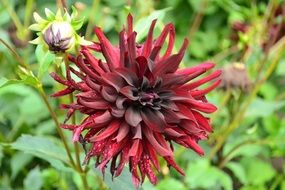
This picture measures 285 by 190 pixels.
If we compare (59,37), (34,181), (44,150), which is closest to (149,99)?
(59,37)

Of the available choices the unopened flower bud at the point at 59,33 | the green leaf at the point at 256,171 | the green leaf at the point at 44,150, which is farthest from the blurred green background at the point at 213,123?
the unopened flower bud at the point at 59,33

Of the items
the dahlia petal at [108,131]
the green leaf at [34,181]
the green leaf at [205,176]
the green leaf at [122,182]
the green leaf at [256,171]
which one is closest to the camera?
the dahlia petal at [108,131]

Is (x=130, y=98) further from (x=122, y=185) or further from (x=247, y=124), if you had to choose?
(x=247, y=124)

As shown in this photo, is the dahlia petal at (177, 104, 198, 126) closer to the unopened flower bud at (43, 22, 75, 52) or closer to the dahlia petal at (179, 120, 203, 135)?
the dahlia petal at (179, 120, 203, 135)

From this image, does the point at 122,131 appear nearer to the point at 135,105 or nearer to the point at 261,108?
the point at 135,105

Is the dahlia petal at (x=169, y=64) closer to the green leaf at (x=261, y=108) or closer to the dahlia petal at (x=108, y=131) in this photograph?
the dahlia petal at (x=108, y=131)

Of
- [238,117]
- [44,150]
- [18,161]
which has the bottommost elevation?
[18,161]
